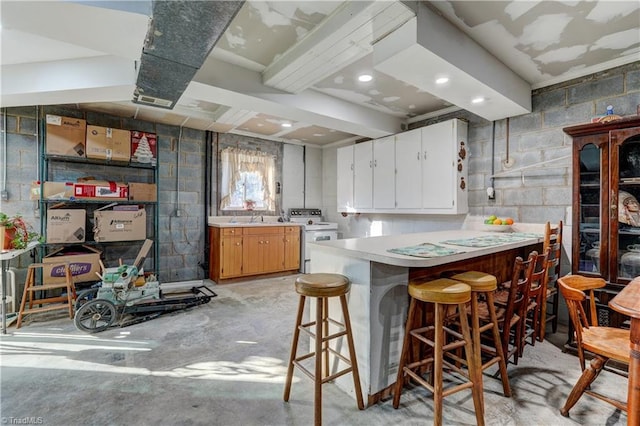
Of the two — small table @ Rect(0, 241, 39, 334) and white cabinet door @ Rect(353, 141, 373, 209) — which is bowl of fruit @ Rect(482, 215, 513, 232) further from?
small table @ Rect(0, 241, 39, 334)

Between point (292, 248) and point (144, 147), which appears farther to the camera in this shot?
point (292, 248)

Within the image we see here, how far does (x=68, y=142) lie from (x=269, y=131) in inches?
108

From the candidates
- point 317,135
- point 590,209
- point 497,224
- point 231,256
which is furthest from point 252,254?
point 590,209

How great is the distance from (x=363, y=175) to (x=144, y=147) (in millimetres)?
3343

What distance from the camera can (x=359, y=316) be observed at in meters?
1.89

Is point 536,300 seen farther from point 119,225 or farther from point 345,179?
point 119,225

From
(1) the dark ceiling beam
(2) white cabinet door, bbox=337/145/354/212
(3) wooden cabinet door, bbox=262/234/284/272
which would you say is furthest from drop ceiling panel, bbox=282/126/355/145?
(1) the dark ceiling beam

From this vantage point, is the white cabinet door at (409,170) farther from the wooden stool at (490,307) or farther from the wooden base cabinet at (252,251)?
the wooden stool at (490,307)

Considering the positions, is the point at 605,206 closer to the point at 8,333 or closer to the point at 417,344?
the point at 417,344

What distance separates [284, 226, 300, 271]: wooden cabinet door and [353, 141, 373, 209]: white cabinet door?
3.98 feet

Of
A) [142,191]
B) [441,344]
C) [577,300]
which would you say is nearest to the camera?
[441,344]

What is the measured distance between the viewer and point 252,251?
16.2ft


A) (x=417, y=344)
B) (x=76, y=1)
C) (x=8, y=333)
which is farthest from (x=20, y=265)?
(x=417, y=344)

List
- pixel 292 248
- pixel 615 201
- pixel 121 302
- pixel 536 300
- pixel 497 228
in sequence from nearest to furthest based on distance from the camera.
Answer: pixel 615 201, pixel 536 300, pixel 121 302, pixel 497 228, pixel 292 248
